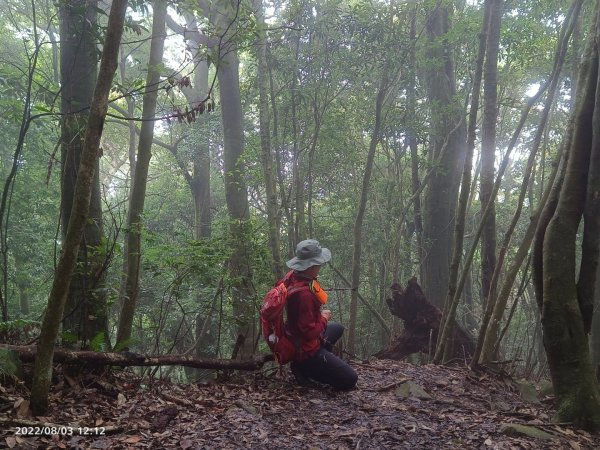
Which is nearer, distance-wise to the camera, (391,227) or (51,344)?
(51,344)

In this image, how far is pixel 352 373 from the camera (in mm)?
5109

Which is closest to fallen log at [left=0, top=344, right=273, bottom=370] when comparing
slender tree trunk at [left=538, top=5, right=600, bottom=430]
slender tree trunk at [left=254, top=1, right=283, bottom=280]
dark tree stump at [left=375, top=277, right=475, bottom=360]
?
slender tree trunk at [left=254, top=1, right=283, bottom=280]

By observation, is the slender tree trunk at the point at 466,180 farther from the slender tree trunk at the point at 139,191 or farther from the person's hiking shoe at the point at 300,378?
the slender tree trunk at the point at 139,191

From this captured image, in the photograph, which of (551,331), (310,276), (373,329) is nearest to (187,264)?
(310,276)

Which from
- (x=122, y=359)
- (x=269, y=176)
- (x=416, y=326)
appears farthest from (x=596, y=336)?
(x=269, y=176)

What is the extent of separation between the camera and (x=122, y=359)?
415 cm

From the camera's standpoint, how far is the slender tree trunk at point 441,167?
10.8 meters

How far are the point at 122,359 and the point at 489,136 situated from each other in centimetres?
575

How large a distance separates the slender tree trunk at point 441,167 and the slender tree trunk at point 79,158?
7.64 meters

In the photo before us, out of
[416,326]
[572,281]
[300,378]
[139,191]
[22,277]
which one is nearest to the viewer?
[572,281]

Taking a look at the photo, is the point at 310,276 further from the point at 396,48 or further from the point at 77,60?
the point at 396,48

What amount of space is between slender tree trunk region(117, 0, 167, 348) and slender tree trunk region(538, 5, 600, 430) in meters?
3.46

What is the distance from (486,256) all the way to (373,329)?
771cm

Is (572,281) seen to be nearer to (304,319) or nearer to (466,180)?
(304,319)
